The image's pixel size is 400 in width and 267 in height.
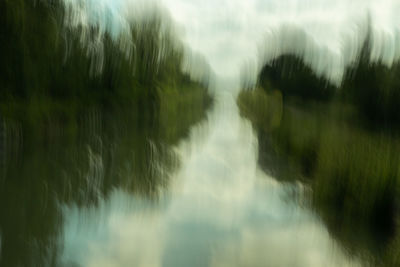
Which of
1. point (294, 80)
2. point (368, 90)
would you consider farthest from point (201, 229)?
point (294, 80)

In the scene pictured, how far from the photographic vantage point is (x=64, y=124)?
1569 cm

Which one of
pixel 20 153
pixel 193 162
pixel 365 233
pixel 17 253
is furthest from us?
pixel 193 162

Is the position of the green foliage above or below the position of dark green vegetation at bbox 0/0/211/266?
below

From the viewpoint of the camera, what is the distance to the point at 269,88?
4084 cm

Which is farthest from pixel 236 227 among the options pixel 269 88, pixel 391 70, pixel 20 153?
pixel 269 88

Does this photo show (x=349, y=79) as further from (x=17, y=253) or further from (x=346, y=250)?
A: (x=17, y=253)

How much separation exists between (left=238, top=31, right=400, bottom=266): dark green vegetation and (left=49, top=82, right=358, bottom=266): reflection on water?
1.18ft

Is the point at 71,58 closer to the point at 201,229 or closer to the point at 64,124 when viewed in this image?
the point at 64,124

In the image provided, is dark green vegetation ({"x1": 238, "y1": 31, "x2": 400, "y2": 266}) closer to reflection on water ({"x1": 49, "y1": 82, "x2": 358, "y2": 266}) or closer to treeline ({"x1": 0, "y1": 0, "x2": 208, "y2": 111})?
reflection on water ({"x1": 49, "y1": 82, "x2": 358, "y2": 266})

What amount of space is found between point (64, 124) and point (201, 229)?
10769 millimetres

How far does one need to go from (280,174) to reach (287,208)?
9.25 ft

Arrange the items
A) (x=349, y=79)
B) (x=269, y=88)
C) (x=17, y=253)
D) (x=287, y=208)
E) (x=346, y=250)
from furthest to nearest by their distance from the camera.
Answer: (x=269, y=88) < (x=349, y=79) < (x=287, y=208) < (x=346, y=250) < (x=17, y=253)

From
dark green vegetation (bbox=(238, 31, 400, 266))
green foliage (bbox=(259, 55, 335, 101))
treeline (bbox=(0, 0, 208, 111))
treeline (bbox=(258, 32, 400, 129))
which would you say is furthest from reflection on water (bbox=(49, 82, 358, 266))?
green foliage (bbox=(259, 55, 335, 101))

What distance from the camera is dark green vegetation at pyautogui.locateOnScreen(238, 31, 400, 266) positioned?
600 centimetres
